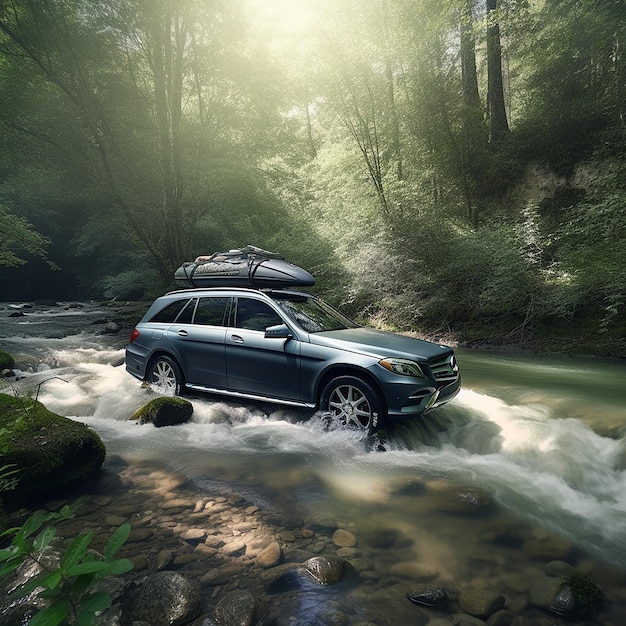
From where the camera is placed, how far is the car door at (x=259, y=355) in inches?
212

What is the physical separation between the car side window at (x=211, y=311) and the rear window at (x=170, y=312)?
1.34 ft

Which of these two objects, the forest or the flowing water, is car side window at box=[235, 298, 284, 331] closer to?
the flowing water

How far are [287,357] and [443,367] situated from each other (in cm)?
193

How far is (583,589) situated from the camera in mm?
2537

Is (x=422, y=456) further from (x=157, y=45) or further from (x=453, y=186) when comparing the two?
(x=157, y=45)

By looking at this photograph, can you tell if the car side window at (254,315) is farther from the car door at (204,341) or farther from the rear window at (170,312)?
the rear window at (170,312)

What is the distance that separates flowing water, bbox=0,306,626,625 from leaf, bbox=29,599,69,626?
1.59 meters

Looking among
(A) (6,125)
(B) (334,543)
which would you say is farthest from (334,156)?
(B) (334,543)

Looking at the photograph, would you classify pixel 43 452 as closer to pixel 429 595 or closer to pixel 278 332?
pixel 278 332

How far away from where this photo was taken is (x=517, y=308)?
11578mm

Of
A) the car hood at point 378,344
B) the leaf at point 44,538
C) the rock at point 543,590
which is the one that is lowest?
the rock at point 543,590

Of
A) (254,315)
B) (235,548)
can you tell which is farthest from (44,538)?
(254,315)

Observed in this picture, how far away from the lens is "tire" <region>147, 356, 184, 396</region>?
259 inches

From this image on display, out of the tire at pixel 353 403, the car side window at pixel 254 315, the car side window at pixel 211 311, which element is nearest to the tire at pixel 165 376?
the car side window at pixel 211 311
